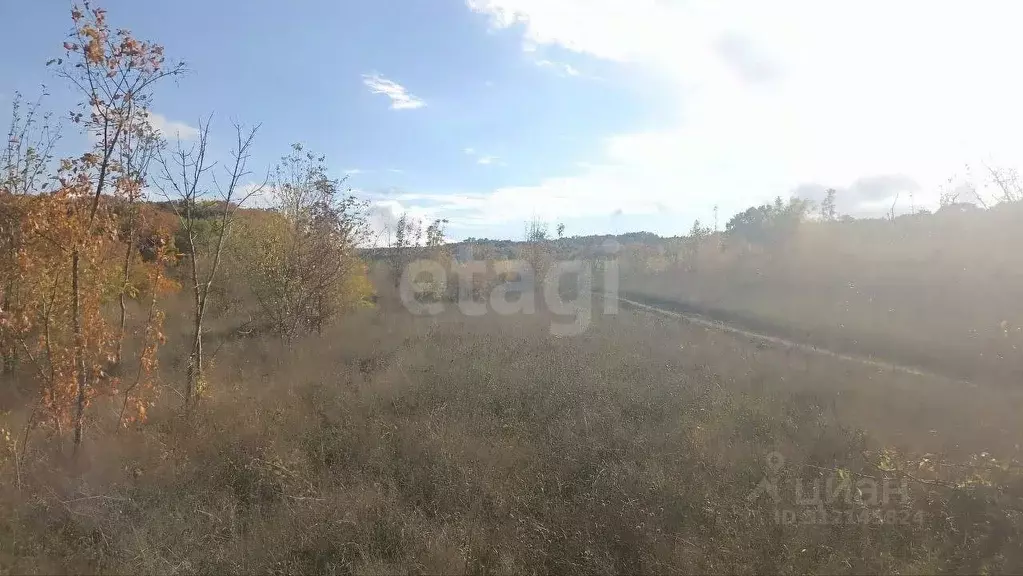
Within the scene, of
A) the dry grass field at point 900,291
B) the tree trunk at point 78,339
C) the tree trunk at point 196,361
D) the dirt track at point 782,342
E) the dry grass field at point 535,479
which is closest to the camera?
the dry grass field at point 535,479

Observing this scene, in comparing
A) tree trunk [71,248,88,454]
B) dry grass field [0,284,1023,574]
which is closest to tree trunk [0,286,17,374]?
dry grass field [0,284,1023,574]

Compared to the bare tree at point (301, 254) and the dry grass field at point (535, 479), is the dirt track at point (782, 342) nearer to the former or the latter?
the dry grass field at point (535, 479)

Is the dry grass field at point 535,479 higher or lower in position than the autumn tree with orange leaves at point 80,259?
lower

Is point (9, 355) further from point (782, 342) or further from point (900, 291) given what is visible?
point (900, 291)

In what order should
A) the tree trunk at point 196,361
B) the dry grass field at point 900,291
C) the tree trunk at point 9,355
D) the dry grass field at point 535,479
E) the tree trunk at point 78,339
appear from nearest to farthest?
the dry grass field at point 535,479
the tree trunk at point 78,339
the tree trunk at point 196,361
the tree trunk at point 9,355
the dry grass field at point 900,291

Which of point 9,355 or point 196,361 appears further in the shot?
point 9,355

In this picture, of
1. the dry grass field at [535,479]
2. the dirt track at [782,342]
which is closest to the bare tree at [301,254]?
the dry grass field at [535,479]

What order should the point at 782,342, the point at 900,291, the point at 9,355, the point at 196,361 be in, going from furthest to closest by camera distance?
the point at 900,291
the point at 782,342
the point at 9,355
the point at 196,361

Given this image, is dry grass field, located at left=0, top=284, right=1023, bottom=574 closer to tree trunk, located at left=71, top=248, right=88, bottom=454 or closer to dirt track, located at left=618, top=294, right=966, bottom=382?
tree trunk, located at left=71, top=248, right=88, bottom=454

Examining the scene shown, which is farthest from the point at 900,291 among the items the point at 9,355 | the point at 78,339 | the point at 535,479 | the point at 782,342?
the point at 9,355

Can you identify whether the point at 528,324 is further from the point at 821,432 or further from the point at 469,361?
the point at 821,432

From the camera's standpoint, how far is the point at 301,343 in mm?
13594

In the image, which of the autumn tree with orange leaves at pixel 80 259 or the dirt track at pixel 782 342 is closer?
the autumn tree with orange leaves at pixel 80 259

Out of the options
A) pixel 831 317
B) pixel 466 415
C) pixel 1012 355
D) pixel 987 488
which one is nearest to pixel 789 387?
pixel 987 488
